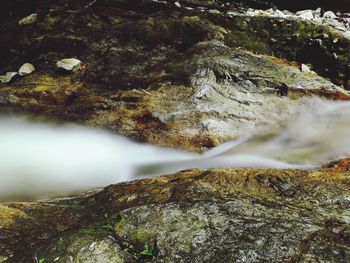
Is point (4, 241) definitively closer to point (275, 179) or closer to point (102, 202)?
point (102, 202)

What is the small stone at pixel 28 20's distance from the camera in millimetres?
10438

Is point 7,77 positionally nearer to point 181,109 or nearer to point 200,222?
point 181,109

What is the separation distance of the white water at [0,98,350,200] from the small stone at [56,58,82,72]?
1888 millimetres

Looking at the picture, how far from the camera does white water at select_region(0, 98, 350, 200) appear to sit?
5.89 m

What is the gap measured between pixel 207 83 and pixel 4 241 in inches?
186

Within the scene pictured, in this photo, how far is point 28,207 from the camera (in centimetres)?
443

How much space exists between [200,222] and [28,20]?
29.7 feet

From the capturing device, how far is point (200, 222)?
359cm

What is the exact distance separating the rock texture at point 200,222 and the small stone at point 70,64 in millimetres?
4902

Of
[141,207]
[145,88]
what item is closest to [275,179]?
[141,207]

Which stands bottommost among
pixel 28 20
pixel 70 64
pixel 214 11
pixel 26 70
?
pixel 26 70

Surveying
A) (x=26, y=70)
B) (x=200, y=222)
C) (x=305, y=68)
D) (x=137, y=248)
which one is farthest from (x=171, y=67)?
(x=137, y=248)

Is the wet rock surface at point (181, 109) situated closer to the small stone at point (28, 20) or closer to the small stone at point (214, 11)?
the small stone at point (28, 20)

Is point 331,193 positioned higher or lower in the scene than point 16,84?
higher
